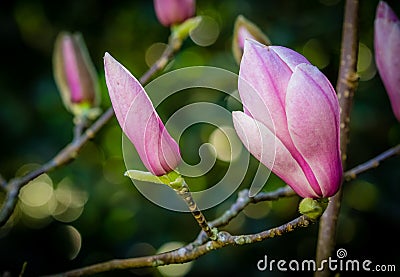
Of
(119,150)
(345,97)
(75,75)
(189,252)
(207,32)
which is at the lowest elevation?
(189,252)

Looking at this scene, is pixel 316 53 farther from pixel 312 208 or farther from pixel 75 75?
pixel 312 208

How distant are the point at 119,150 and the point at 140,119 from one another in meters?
1.10

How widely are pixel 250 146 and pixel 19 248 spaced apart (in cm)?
119

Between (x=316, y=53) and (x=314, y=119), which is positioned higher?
(x=316, y=53)

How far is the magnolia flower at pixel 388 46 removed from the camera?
558 mm

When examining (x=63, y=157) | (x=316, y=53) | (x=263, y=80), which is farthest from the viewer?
(x=316, y=53)

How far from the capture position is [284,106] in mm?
406

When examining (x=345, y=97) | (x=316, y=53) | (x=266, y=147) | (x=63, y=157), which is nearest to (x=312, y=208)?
(x=266, y=147)

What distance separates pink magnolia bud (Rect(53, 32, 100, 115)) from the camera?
77 centimetres

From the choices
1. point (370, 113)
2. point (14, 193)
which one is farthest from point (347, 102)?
point (370, 113)

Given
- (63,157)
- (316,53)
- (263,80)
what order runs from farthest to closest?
(316,53)
(63,157)
(263,80)

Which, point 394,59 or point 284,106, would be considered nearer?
point 284,106

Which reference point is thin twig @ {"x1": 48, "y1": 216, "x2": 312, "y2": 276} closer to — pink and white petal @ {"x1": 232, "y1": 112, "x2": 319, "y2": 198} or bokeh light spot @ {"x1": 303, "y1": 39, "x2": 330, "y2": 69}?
pink and white petal @ {"x1": 232, "y1": 112, "x2": 319, "y2": 198}

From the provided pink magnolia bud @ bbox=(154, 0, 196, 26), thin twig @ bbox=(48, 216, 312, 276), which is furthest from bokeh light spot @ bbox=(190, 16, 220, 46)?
thin twig @ bbox=(48, 216, 312, 276)
